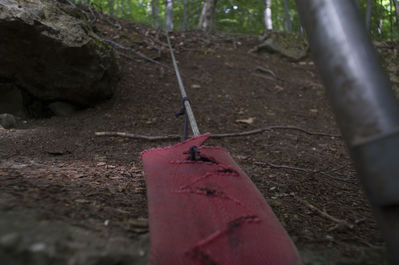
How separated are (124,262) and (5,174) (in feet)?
2.96

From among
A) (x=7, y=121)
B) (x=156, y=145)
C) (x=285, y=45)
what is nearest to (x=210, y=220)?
(x=156, y=145)

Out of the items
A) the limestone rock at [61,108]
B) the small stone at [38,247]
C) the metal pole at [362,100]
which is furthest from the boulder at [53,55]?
the metal pole at [362,100]

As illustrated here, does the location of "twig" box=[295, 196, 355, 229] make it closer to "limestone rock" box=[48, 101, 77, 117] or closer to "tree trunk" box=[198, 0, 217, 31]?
"limestone rock" box=[48, 101, 77, 117]

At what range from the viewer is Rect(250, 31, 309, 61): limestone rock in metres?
5.18

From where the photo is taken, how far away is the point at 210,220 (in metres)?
0.81

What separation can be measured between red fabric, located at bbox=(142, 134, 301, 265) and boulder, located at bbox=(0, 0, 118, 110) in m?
2.09

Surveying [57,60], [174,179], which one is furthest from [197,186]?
[57,60]

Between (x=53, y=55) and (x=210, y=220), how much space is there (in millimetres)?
2451

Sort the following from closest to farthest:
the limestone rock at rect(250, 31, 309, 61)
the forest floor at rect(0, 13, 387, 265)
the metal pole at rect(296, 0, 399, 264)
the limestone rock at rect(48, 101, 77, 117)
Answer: the metal pole at rect(296, 0, 399, 264) < the forest floor at rect(0, 13, 387, 265) < the limestone rock at rect(48, 101, 77, 117) < the limestone rock at rect(250, 31, 309, 61)

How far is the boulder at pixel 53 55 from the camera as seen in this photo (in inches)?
95.6

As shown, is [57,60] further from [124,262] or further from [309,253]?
[309,253]

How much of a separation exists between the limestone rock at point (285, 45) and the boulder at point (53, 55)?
310 centimetres

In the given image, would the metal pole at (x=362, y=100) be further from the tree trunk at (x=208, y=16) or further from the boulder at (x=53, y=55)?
the tree trunk at (x=208, y=16)

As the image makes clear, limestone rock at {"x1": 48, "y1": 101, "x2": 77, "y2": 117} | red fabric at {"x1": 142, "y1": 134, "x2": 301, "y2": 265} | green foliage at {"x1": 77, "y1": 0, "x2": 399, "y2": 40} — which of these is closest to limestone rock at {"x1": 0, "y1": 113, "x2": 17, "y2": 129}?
limestone rock at {"x1": 48, "y1": 101, "x2": 77, "y2": 117}
